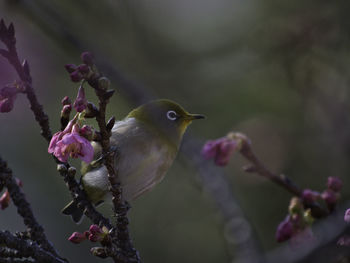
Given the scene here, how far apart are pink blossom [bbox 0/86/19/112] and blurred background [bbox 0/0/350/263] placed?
2722mm

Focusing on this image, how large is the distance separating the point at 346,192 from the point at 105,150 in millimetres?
4098

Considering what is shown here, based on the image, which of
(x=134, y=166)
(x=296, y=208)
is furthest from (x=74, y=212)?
(x=296, y=208)

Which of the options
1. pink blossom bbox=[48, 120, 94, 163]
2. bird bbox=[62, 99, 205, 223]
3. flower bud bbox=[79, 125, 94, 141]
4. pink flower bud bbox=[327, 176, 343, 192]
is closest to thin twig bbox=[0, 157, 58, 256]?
pink blossom bbox=[48, 120, 94, 163]

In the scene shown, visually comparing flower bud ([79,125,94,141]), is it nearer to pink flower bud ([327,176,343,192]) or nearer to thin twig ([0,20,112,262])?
thin twig ([0,20,112,262])

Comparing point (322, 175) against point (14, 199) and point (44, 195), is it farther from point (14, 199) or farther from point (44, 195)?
point (14, 199)

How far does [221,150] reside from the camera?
2.89 meters

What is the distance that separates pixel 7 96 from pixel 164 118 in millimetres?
1799

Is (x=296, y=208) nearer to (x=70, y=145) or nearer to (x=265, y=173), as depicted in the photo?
(x=265, y=173)

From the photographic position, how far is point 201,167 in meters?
4.23

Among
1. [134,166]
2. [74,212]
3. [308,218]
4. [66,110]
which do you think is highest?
[66,110]

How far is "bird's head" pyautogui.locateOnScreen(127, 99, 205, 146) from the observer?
11.5 feet

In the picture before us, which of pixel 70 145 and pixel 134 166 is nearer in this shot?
pixel 70 145

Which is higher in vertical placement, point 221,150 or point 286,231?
point 221,150

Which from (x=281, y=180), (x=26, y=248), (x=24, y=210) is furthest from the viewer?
(x=281, y=180)
